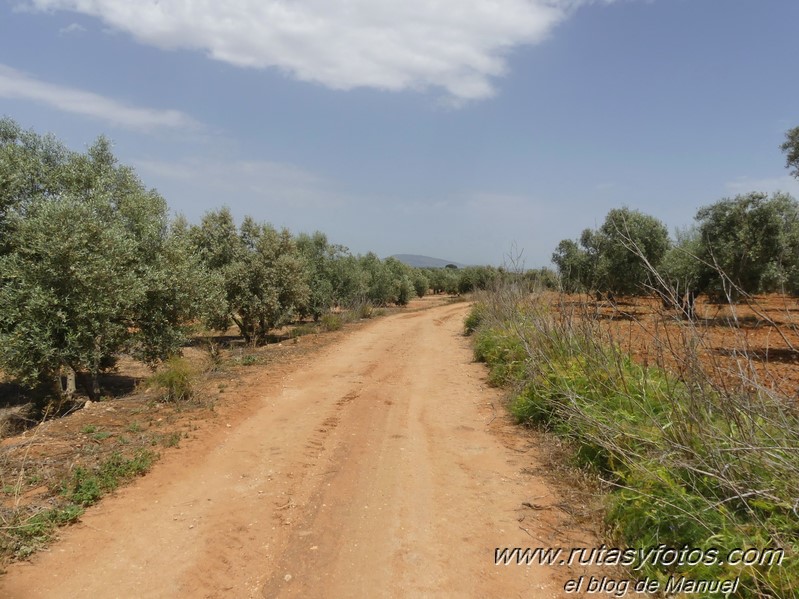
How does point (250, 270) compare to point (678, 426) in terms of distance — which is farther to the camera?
point (250, 270)

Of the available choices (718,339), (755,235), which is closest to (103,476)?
(718,339)

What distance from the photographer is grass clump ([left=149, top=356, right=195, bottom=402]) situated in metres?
8.71

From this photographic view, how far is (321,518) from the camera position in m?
4.66

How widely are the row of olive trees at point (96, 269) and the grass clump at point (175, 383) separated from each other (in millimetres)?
1705

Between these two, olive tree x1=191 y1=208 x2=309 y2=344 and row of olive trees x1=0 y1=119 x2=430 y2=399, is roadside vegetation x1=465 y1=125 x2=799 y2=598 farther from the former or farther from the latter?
olive tree x1=191 y1=208 x2=309 y2=344

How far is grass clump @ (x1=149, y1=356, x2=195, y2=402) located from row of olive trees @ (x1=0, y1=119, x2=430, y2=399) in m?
1.70

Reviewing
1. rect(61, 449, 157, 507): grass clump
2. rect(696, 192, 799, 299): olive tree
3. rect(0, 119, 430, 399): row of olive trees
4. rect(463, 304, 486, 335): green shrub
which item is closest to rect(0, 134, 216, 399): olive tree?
rect(0, 119, 430, 399): row of olive trees

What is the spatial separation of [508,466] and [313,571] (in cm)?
305

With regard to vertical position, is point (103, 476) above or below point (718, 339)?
below

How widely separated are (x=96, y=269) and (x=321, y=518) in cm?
715

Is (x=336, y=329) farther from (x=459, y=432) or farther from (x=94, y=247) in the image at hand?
(x=459, y=432)

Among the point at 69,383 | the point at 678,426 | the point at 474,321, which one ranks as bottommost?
the point at 69,383

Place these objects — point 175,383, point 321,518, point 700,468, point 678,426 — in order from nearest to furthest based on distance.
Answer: point 700,468 < point 678,426 < point 321,518 < point 175,383

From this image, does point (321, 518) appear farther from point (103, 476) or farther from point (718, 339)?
point (718, 339)
